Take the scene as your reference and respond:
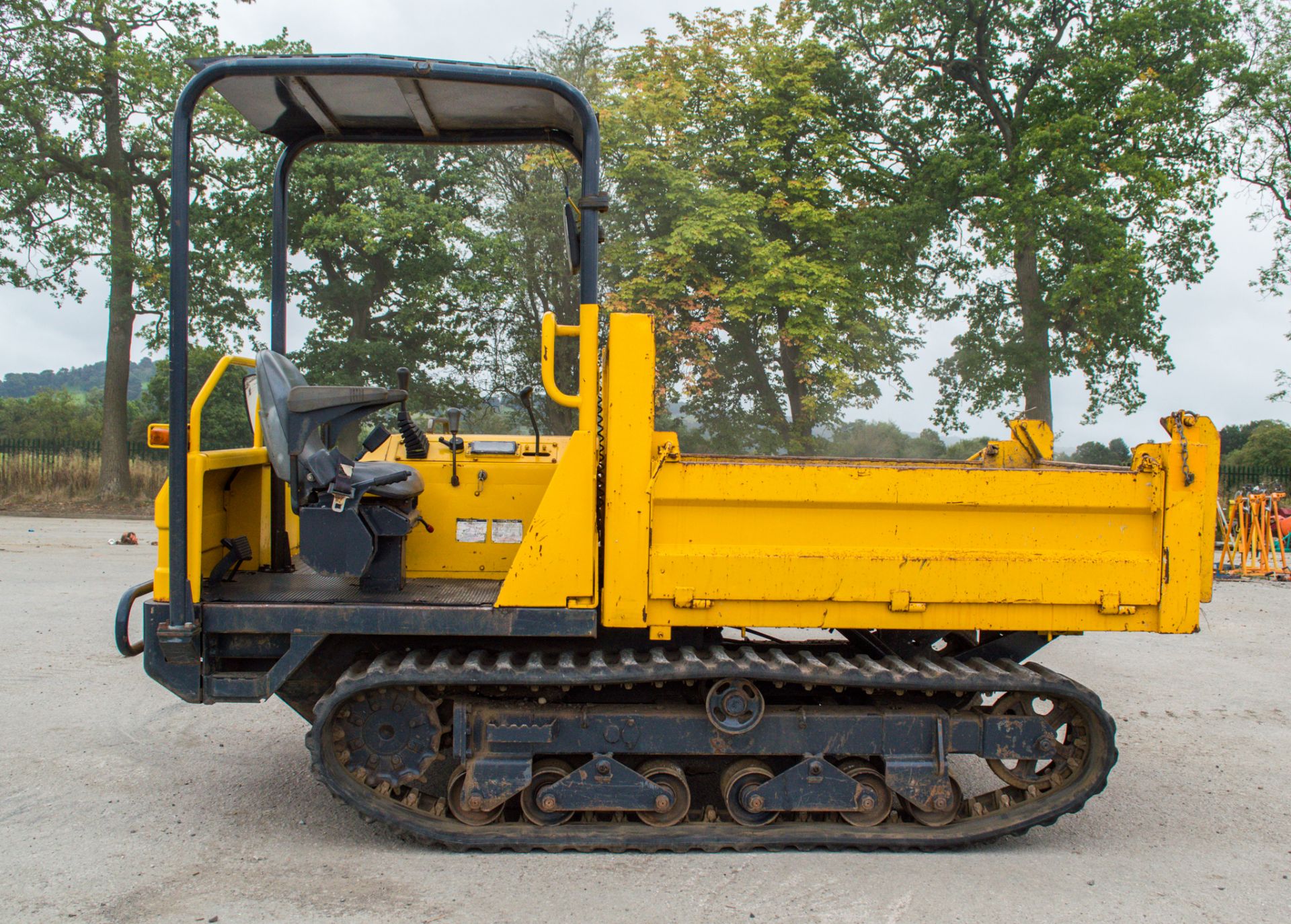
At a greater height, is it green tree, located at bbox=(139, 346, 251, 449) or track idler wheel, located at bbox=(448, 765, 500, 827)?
green tree, located at bbox=(139, 346, 251, 449)

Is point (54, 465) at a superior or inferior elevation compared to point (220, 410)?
inferior

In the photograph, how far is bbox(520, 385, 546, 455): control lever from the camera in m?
4.03

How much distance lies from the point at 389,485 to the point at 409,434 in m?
0.46

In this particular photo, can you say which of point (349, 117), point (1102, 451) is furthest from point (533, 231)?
point (349, 117)

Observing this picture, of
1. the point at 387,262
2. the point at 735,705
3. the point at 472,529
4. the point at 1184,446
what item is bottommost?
the point at 735,705

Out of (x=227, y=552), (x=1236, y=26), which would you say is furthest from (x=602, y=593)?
(x=1236, y=26)

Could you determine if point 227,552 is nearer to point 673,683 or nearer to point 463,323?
point 673,683

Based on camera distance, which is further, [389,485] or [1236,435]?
[1236,435]

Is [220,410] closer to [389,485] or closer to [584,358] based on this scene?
[389,485]

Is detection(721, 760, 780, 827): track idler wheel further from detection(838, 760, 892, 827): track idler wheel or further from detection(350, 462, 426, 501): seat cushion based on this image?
detection(350, 462, 426, 501): seat cushion

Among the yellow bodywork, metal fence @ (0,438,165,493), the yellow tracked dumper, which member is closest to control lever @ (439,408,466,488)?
the yellow tracked dumper

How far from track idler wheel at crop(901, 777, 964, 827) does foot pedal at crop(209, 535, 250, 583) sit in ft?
10.4

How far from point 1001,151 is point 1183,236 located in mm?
4733

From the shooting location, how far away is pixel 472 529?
4.53 m
